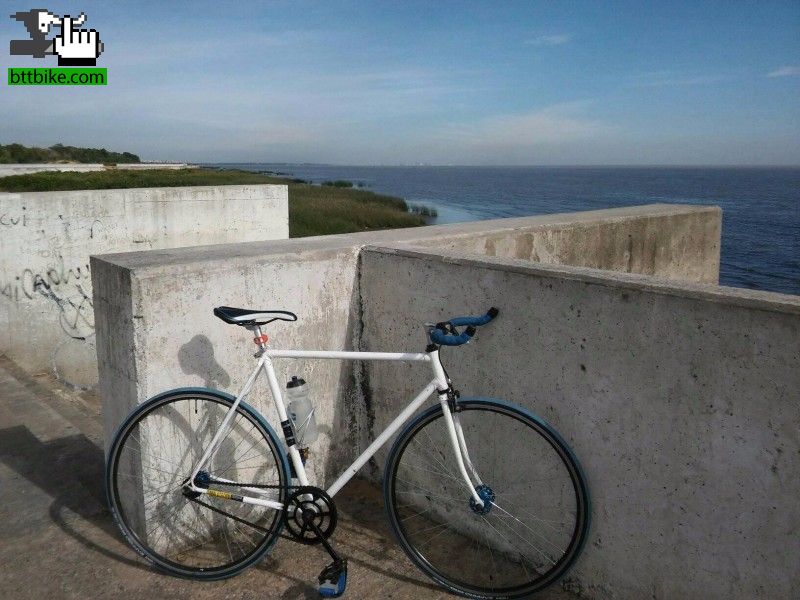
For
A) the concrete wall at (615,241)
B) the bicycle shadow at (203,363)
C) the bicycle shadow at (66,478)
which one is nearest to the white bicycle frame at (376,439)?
the bicycle shadow at (203,363)

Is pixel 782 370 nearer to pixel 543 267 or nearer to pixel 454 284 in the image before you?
pixel 543 267

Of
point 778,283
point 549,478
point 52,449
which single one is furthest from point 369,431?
point 778,283

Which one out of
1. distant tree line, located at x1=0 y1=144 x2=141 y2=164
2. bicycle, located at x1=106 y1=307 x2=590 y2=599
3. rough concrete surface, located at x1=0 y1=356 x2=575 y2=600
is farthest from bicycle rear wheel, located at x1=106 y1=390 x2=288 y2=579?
distant tree line, located at x1=0 y1=144 x2=141 y2=164

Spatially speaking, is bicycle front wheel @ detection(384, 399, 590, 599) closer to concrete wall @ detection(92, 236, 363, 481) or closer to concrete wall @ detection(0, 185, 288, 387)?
concrete wall @ detection(92, 236, 363, 481)

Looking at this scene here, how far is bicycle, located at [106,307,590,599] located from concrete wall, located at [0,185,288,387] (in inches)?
214

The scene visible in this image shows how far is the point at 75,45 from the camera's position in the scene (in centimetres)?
1098

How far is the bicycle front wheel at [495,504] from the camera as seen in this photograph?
2844mm

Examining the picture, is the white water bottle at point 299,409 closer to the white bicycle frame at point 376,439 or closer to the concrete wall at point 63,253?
the white bicycle frame at point 376,439

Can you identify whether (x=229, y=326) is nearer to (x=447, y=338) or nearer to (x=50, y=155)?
(x=447, y=338)

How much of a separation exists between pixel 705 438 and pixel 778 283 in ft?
89.8

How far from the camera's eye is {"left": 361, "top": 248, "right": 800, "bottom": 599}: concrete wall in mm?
2328

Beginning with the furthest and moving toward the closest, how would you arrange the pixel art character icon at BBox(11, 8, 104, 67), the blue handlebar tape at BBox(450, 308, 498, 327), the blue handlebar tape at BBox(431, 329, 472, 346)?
1. the pixel art character icon at BBox(11, 8, 104, 67)
2. the blue handlebar tape at BBox(450, 308, 498, 327)
3. the blue handlebar tape at BBox(431, 329, 472, 346)

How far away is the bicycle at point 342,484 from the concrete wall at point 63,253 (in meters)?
5.43

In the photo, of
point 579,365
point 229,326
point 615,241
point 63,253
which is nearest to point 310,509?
point 229,326
